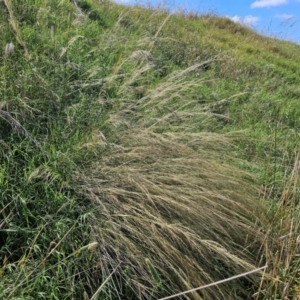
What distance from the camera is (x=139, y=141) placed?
2807 millimetres

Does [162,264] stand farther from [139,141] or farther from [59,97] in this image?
[59,97]

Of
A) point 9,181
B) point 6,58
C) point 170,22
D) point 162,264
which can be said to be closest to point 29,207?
point 9,181

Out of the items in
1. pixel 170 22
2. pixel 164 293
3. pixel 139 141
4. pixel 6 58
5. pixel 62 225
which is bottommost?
pixel 164 293

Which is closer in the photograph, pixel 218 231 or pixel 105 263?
pixel 105 263

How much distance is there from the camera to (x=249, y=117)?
4.68 m

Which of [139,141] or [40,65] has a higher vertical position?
[40,65]

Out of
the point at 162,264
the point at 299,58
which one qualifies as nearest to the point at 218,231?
the point at 162,264

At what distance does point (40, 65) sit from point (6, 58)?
0.30 m

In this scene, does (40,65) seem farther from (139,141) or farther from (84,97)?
(139,141)

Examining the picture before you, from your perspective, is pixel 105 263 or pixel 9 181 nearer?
pixel 105 263

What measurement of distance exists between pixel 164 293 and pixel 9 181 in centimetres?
100

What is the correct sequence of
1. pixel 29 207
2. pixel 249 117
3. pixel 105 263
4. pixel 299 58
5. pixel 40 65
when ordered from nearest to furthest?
1. pixel 105 263
2. pixel 29 207
3. pixel 40 65
4. pixel 249 117
5. pixel 299 58

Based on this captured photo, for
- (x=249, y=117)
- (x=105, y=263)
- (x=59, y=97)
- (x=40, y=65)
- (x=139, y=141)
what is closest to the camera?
(x=105, y=263)

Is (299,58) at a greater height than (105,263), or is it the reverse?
(299,58)
